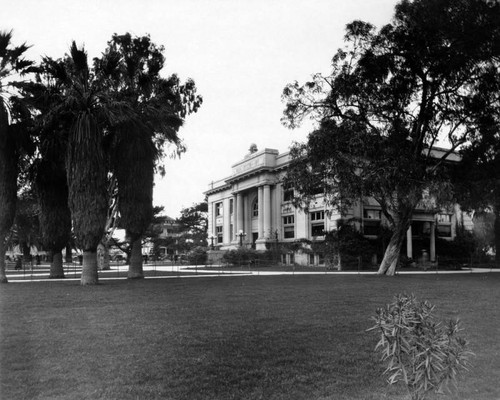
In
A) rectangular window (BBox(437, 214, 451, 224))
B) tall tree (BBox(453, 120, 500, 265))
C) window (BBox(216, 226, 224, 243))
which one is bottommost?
window (BBox(216, 226, 224, 243))

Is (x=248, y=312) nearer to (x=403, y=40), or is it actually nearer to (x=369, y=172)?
(x=369, y=172)

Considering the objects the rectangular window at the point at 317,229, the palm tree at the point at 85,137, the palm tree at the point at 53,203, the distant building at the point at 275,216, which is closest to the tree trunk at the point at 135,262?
the palm tree at the point at 53,203

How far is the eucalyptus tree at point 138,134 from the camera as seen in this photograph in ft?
66.7

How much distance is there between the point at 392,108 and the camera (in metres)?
26.0

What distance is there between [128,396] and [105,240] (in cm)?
3264

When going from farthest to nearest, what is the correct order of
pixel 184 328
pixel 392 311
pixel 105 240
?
pixel 105 240 < pixel 184 328 < pixel 392 311

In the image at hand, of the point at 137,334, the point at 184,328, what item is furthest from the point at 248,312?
the point at 137,334

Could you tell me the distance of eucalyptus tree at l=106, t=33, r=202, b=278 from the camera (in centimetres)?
2033

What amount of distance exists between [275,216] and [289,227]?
221 cm

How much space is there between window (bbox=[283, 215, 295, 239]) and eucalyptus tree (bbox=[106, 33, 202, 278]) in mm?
34672

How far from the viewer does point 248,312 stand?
11.4 metres

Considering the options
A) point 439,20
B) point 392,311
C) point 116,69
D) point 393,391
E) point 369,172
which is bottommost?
point 393,391

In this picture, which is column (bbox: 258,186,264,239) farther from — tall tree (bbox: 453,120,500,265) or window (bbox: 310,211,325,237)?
tall tree (bbox: 453,120,500,265)

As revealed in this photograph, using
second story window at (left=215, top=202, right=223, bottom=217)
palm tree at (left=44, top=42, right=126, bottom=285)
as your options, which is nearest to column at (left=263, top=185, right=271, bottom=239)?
second story window at (left=215, top=202, right=223, bottom=217)
